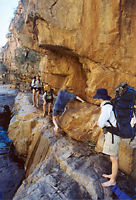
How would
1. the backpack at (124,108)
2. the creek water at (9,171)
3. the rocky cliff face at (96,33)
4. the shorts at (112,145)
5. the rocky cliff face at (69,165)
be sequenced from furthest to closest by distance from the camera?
the creek water at (9,171) → the rocky cliff face at (96,33) → the rocky cliff face at (69,165) → the shorts at (112,145) → the backpack at (124,108)

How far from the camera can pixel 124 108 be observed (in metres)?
2.02

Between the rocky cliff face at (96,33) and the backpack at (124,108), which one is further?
the rocky cliff face at (96,33)

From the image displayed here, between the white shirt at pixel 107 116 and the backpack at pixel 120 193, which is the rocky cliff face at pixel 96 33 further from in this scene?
the backpack at pixel 120 193

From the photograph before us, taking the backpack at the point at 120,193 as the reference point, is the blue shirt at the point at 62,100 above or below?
above

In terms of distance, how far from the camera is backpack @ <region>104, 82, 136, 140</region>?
1983 mm

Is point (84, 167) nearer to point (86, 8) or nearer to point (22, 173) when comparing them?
point (22, 173)

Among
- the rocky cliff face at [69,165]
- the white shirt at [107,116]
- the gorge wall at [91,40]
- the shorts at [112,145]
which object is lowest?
the rocky cliff face at [69,165]

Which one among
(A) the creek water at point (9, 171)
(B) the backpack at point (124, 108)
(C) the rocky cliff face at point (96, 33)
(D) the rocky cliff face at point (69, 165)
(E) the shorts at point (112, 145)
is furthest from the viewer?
(A) the creek water at point (9, 171)

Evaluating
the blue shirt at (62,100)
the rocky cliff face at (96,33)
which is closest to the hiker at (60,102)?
the blue shirt at (62,100)

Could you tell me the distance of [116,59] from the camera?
13.6 ft

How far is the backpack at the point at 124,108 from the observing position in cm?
198

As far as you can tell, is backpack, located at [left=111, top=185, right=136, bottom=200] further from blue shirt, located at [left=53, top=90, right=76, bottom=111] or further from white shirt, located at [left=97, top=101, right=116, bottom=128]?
blue shirt, located at [left=53, top=90, right=76, bottom=111]

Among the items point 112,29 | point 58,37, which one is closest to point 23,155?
point 58,37

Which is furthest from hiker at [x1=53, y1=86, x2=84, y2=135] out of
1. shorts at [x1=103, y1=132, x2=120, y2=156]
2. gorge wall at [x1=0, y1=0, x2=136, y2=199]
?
shorts at [x1=103, y1=132, x2=120, y2=156]
